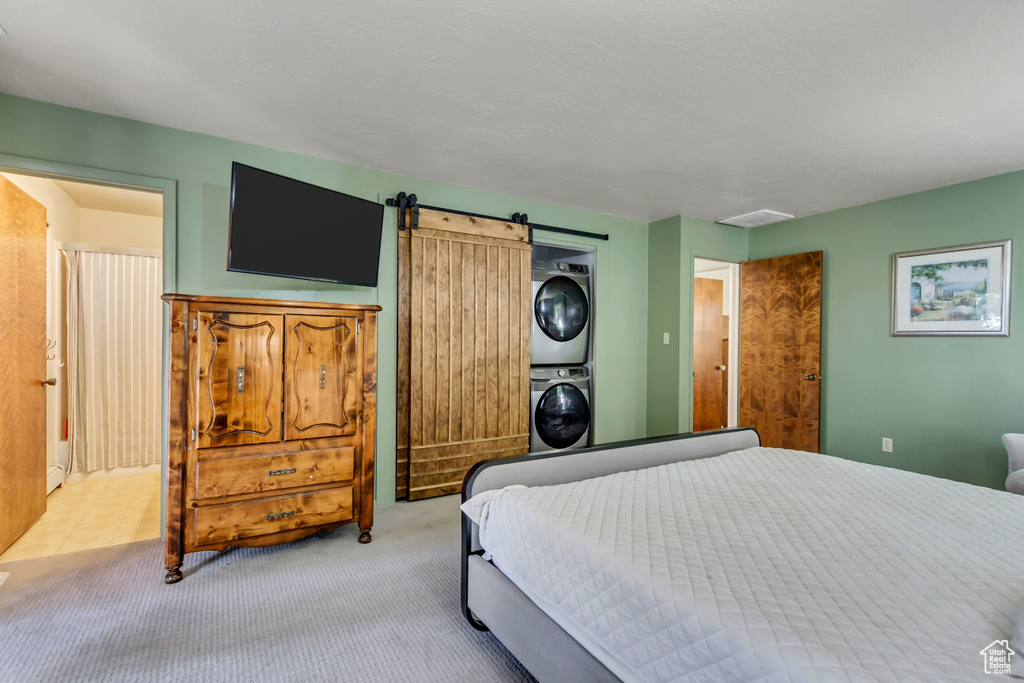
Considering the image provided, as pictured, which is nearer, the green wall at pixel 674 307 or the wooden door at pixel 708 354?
the green wall at pixel 674 307

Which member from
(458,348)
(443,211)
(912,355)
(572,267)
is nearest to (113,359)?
(458,348)

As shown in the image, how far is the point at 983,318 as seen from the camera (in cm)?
343

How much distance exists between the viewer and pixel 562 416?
432 cm

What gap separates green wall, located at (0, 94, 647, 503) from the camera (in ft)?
8.25

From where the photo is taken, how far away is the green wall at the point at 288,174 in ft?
8.25

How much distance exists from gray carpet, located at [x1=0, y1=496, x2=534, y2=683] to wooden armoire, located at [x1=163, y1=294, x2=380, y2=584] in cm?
18

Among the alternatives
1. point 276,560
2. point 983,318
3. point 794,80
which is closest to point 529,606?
point 276,560

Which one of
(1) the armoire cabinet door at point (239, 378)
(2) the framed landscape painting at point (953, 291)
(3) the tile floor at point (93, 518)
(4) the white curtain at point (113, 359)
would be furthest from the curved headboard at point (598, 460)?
(4) the white curtain at point (113, 359)

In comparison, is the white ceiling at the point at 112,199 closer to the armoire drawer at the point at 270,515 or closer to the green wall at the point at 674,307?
the armoire drawer at the point at 270,515

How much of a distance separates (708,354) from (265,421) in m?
4.89

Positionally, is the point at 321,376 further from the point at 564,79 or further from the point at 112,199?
the point at 112,199

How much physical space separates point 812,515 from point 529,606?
1.00 metres

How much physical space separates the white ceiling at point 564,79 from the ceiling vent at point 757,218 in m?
0.99

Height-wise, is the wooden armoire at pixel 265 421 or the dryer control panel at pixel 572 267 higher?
the dryer control panel at pixel 572 267
